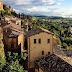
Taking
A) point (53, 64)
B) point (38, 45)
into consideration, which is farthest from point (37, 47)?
point (53, 64)

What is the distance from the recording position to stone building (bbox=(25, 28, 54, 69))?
55.3 feet

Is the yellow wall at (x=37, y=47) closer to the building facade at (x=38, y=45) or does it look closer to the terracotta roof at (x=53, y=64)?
the building facade at (x=38, y=45)

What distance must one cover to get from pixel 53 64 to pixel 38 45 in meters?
3.81

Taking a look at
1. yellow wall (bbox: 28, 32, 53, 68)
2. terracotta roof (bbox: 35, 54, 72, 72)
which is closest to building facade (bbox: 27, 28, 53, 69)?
yellow wall (bbox: 28, 32, 53, 68)

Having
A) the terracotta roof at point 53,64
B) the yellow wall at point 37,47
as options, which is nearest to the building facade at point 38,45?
the yellow wall at point 37,47

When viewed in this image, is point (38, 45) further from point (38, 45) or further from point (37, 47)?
point (37, 47)

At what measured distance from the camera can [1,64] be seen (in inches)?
551

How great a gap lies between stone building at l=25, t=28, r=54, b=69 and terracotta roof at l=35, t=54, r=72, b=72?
3.04ft

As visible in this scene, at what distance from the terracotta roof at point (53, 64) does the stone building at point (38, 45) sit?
0.93 meters

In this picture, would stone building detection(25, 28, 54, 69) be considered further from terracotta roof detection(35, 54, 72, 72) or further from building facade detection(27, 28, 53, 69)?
terracotta roof detection(35, 54, 72, 72)

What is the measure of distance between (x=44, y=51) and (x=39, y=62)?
2.04 m

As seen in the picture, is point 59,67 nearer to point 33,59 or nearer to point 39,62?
point 39,62

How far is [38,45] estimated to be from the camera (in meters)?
17.2

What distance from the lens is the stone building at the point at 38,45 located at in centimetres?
1684
